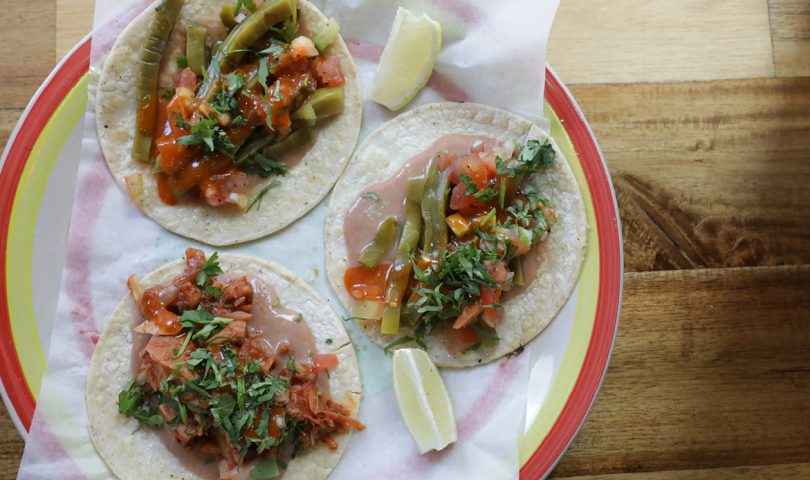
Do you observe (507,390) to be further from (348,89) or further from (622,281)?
(348,89)

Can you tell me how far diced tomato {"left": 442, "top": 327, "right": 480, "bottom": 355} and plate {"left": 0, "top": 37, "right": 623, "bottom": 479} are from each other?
14.8 inches

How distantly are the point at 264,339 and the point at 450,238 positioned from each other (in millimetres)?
1117

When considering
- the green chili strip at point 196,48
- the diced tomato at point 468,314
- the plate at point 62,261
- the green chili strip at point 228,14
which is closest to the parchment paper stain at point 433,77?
the plate at point 62,261

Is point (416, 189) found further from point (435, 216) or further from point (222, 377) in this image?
point (222, 377)

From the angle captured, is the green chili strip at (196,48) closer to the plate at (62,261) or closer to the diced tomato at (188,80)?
the diced tomato at (188,80)

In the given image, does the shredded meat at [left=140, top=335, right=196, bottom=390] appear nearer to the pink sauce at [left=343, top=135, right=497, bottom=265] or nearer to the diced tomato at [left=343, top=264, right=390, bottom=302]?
the diced tomato at [left=343, top=264, right=390, bottom=302]

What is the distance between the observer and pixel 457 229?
3520 mm

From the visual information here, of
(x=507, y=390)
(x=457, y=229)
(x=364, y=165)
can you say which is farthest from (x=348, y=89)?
(x=507, y=390)

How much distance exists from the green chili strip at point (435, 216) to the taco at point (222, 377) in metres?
0.66

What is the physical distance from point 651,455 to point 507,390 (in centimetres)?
94

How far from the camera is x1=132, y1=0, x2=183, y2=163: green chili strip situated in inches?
141

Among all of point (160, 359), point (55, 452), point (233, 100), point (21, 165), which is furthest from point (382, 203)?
point (55, 452)

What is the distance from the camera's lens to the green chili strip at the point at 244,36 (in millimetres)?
3582

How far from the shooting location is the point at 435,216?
3551 millimetres
